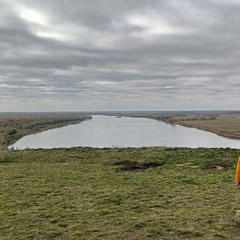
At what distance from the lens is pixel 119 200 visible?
344 inches

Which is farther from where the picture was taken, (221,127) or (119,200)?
(221,127)

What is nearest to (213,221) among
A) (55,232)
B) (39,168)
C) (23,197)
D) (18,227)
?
(55,232)

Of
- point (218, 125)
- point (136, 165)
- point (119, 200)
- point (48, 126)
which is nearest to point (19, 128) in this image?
point (48, 126)

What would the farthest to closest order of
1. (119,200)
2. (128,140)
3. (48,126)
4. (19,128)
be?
(48,126), (19,128), (128,140), (119,200)

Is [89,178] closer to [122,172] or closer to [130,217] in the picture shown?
[122,172]

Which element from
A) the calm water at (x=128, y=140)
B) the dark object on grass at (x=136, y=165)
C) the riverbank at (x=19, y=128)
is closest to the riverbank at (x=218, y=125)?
the calm water at (x=128, y=140)

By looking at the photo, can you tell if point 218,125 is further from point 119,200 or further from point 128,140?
point 119,200

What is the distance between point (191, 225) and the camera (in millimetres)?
6484

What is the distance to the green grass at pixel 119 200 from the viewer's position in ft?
20.6

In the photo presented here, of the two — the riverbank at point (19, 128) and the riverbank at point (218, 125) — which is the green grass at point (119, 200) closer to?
the riverbank at point (19, 128)

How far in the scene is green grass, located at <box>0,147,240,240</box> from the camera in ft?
20.6

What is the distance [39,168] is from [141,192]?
6491 millimetres

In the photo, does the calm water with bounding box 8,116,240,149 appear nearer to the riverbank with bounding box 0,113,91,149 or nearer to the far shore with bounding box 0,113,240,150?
the riverbank with bounding box 0,113,91,149

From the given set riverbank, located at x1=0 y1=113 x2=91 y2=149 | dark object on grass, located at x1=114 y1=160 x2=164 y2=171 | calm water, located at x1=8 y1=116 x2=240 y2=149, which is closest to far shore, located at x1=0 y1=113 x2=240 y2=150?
riverbank, located at x1=0 y1=113 x2=91 y2=149
